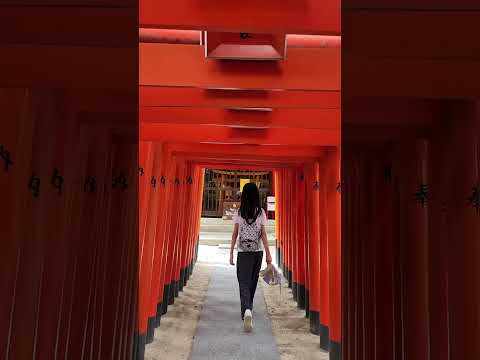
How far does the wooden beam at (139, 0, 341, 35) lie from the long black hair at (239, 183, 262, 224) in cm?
326

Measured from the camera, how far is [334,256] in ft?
13.6

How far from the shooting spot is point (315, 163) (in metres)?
5.46

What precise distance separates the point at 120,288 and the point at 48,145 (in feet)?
1.59

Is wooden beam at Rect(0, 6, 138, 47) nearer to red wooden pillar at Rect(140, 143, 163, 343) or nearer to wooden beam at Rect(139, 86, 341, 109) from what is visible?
wooden beam at Rect(139, 86, 341, 109)

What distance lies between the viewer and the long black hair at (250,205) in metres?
4.83

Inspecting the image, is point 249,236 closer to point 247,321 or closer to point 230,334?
point 247,321

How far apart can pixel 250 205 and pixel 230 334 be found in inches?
55.1

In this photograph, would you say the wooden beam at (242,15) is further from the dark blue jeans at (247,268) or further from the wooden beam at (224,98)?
the dark blue jeans at (247,268)

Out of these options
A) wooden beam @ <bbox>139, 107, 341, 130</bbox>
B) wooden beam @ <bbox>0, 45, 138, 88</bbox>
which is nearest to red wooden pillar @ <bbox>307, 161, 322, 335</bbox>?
wooden beam @ <bbox>139, 107, 341, 130</bbox>

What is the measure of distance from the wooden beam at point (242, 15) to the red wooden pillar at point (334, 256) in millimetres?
2541
